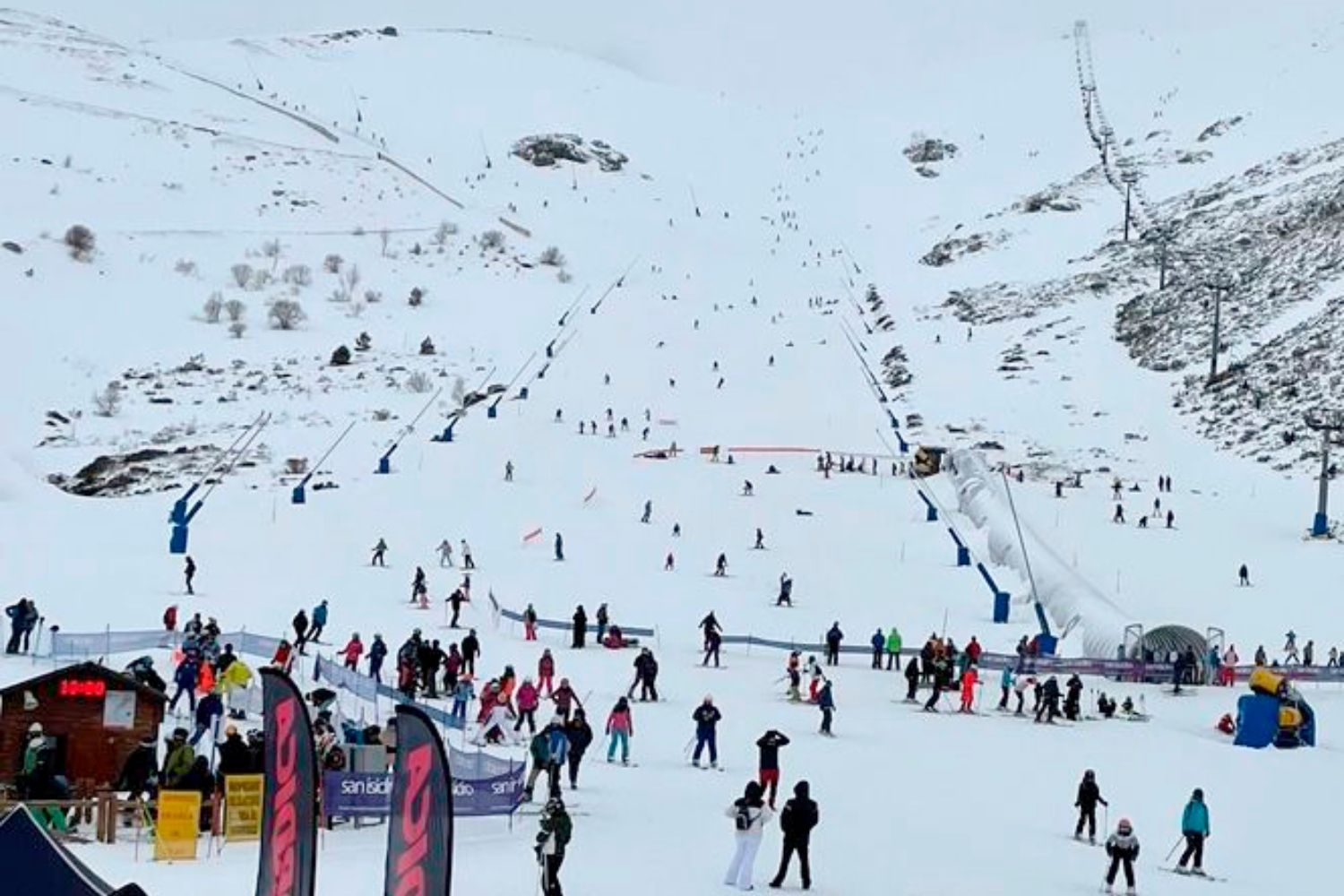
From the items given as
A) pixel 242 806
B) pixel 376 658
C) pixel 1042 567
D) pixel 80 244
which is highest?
pixel 80 244

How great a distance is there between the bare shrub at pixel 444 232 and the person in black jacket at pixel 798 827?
248ft

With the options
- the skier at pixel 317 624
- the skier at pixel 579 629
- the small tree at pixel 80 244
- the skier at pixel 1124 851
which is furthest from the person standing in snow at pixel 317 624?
the small tree at pixel 80 244

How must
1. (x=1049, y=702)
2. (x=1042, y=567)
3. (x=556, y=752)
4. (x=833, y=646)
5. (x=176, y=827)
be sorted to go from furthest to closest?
1. (x=1042, y=567)
2. (x=833, y=646)
3. (x=1049, y=702)
4. (x=556, y=752)
5. (x=176, y=827)

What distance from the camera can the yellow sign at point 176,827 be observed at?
44.6ft

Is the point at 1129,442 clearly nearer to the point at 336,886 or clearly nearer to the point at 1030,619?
the point at 1030,619

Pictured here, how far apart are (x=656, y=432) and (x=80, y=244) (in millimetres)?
29018

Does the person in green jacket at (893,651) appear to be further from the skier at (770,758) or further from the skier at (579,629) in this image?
the skier at (770,758)

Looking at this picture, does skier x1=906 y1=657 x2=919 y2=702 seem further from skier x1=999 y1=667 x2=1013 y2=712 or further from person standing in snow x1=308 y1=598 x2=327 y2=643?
person standing in snow x1=308 y1=598 x2=327 y2=643

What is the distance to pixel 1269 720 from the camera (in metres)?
23.1

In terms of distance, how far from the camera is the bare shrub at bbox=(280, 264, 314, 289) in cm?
7306

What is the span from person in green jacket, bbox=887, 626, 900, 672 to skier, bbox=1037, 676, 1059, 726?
416 cm

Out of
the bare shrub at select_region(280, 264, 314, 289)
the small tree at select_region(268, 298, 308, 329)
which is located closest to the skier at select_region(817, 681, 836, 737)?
the small tree at select_region(268, 298, 308, 329)

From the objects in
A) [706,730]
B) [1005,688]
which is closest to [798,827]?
[706,730]

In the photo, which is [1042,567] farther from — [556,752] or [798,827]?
[798,827]
